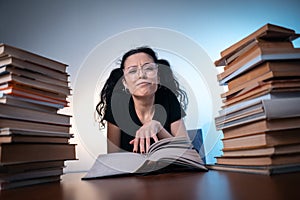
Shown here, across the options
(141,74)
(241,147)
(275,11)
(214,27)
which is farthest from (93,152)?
(275,11)

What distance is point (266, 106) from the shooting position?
0.45 m

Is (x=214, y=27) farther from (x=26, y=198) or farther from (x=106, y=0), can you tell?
(x=26, y=198)

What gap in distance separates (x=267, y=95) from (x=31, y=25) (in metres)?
0.97

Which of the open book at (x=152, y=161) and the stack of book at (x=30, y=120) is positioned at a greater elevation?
the stack of book at (x=30, y=120)

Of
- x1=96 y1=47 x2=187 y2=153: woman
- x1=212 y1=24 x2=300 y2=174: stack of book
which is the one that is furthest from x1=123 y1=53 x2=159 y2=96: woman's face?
x1=212 y1=24 x2=300 y2=174: stack of book

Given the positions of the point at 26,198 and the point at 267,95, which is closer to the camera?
the point at 26,198

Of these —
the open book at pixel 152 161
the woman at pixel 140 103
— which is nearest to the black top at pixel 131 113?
the woman at pixel 140 103

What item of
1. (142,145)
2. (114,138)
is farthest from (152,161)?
(114,138)

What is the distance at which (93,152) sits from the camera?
0.67 metres

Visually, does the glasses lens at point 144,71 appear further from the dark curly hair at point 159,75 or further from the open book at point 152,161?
the open book at point 152,161

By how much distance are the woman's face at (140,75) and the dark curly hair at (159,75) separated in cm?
2

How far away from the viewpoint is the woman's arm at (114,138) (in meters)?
0.78

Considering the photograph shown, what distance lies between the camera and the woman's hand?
71cm

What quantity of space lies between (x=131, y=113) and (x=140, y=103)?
41mm
